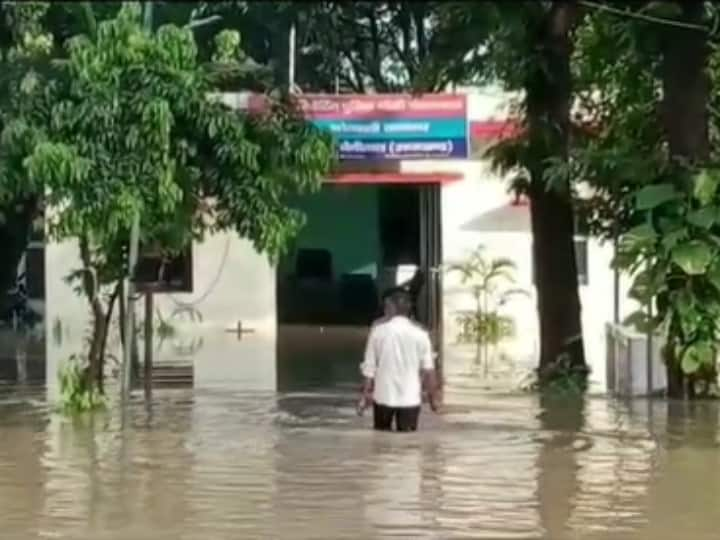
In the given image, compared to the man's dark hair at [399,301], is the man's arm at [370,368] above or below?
below

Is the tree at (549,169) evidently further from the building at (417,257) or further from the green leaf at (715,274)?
the building at (417,257)

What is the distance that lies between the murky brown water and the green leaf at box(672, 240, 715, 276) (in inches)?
51.6

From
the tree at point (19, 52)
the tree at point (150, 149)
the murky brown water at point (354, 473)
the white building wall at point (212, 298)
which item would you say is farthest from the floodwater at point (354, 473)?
the white building wall at point (212, 298)

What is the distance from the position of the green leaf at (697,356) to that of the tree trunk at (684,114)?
0.73 ft

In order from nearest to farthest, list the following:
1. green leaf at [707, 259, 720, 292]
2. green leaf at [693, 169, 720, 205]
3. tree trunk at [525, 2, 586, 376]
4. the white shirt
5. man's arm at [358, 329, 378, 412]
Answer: the white shirt, man's arm at [358, 329, 378, 412], green leaf at [693, 169, 720, 205], green leaf at [707, 259, 720, 292], tree trunk at [525, 2, 586, 376]

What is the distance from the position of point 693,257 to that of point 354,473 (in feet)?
17.5

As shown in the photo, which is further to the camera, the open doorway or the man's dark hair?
the open doorway

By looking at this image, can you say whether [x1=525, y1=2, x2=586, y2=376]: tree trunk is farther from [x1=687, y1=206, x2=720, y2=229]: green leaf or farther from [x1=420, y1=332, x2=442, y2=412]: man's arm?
[x1=420, y1=332, x2=442, y2=412]: man's arm

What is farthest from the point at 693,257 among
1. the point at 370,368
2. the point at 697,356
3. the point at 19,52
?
the point at 19,52

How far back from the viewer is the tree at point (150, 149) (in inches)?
568

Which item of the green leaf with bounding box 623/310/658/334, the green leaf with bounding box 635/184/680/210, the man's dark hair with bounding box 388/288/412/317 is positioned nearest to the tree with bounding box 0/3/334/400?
the man's dark hair with bounding box 388/288/412/317

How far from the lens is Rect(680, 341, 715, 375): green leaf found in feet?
53.6

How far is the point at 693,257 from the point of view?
635 inches

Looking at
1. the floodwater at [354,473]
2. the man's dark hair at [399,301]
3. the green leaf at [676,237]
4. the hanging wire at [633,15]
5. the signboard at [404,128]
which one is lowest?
the floodwater at [354,473]
